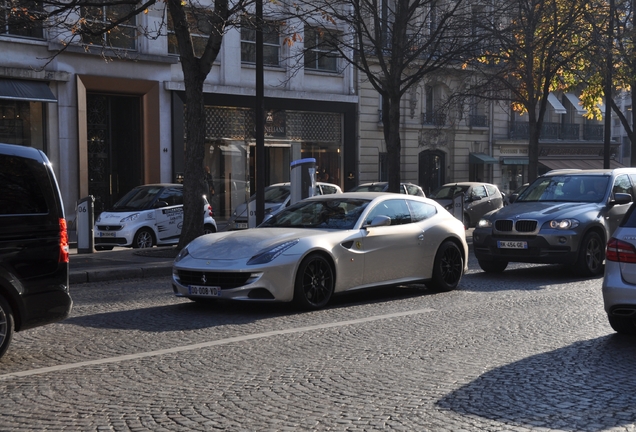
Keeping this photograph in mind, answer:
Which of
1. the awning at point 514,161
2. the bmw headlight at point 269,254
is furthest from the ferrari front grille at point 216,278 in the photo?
the awning at point 514,161

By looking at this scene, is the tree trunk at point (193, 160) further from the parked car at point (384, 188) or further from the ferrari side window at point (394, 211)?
the parked car at point (384, 188)

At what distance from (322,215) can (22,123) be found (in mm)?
16873

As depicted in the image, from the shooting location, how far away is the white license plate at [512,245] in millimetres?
14154

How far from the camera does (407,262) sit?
38.0 ft

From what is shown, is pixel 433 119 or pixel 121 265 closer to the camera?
pixel 121 265

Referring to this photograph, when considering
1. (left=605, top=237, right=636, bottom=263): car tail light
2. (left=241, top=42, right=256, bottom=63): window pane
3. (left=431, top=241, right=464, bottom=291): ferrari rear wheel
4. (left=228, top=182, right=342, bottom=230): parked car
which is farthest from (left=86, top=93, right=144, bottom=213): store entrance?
(left=605, top=237, right=636, bottom=263): car tail light

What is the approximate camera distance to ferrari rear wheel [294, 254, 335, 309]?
32.9ft

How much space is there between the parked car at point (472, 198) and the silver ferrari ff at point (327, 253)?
618 inches

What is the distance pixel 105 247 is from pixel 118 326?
1220cm

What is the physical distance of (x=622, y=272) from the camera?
797 centimetres

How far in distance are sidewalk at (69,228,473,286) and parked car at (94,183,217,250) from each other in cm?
253

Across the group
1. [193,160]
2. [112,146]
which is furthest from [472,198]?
[193,160]

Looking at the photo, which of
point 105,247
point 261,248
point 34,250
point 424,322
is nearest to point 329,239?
point 261,248

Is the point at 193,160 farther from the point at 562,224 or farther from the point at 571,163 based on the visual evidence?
the point at 571,163
